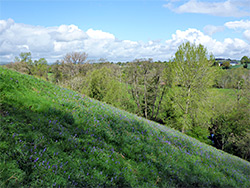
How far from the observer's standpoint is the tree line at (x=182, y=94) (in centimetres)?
2884

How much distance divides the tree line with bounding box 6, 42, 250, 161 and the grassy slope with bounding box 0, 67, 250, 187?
1653 centimetres

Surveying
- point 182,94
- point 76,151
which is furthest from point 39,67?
point 76,151

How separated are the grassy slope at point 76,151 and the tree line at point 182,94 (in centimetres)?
1653

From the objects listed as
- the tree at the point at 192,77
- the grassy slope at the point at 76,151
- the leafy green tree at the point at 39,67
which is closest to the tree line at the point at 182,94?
the tree at the point at 192,77

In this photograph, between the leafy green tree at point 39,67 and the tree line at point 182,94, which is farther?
the leafy green tree at point 39,67

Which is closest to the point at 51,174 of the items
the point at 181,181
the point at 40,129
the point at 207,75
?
the point at 40,129

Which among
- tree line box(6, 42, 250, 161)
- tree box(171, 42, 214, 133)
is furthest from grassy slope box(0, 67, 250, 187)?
tree box(171, 42, 214, 133)

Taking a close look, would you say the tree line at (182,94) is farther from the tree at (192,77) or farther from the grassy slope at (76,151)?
the grassy slope at (76,151)

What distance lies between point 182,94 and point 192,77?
3601 millimetres

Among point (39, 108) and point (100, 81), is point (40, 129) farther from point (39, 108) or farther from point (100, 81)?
point (100, 81)

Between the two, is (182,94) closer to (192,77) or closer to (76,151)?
(192,77)

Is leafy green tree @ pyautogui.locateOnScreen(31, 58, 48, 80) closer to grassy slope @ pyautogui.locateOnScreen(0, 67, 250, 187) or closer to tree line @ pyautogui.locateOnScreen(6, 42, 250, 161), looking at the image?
tree line @ pyautogui.locateOnScreen(6, 42, 250, 161)

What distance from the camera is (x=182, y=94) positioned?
30516 millimetres

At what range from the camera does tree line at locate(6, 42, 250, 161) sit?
1136 inches
